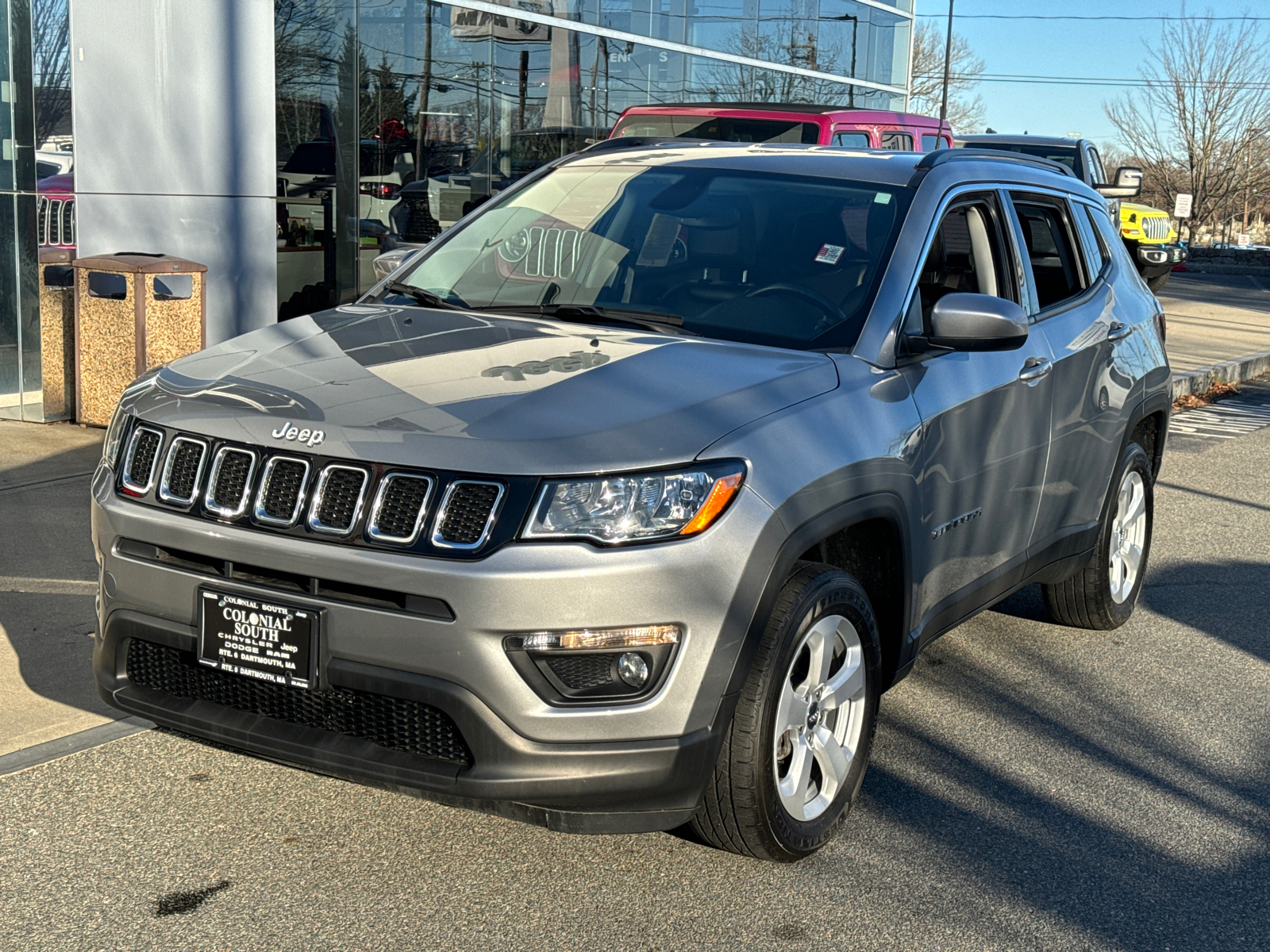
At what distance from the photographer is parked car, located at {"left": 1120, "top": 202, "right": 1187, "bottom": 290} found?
68.2 ft

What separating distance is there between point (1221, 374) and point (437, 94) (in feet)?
27.2

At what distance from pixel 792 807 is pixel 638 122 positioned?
9065 millimetres

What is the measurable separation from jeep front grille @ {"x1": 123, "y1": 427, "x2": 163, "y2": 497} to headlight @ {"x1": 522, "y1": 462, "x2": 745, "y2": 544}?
1049 mm

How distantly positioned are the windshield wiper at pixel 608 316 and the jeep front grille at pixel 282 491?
1.24 meters

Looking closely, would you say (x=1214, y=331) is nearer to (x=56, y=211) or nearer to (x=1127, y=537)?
(x=1127, y=537)

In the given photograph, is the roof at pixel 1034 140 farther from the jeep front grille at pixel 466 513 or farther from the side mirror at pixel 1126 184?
the jeep front grille at pixel 466 513

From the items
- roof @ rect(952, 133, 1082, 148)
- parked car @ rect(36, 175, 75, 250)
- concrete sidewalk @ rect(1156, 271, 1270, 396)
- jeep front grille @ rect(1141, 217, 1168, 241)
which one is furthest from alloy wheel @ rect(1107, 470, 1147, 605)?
jeep front grille @ rect(1141, 217, 1168, 241)

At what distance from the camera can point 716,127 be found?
11781 mm

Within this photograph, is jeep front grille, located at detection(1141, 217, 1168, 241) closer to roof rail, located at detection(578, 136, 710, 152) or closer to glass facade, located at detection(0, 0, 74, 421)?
glass facade, located at detection(0, 0, 74, 421)

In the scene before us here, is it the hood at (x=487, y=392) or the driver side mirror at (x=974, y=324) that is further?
the driver side mirror at (x=974, y=324)

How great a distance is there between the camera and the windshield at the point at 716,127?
11711mm

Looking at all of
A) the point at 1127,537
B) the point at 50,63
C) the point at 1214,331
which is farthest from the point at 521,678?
the point at 1214,331

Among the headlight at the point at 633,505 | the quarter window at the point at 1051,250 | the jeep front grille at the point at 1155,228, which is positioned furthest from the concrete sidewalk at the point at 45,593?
the jeep front grille at the point at 1155,228

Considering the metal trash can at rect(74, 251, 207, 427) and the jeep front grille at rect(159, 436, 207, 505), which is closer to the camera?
the jeep front grille at rect(159, 436, 207, 505)
